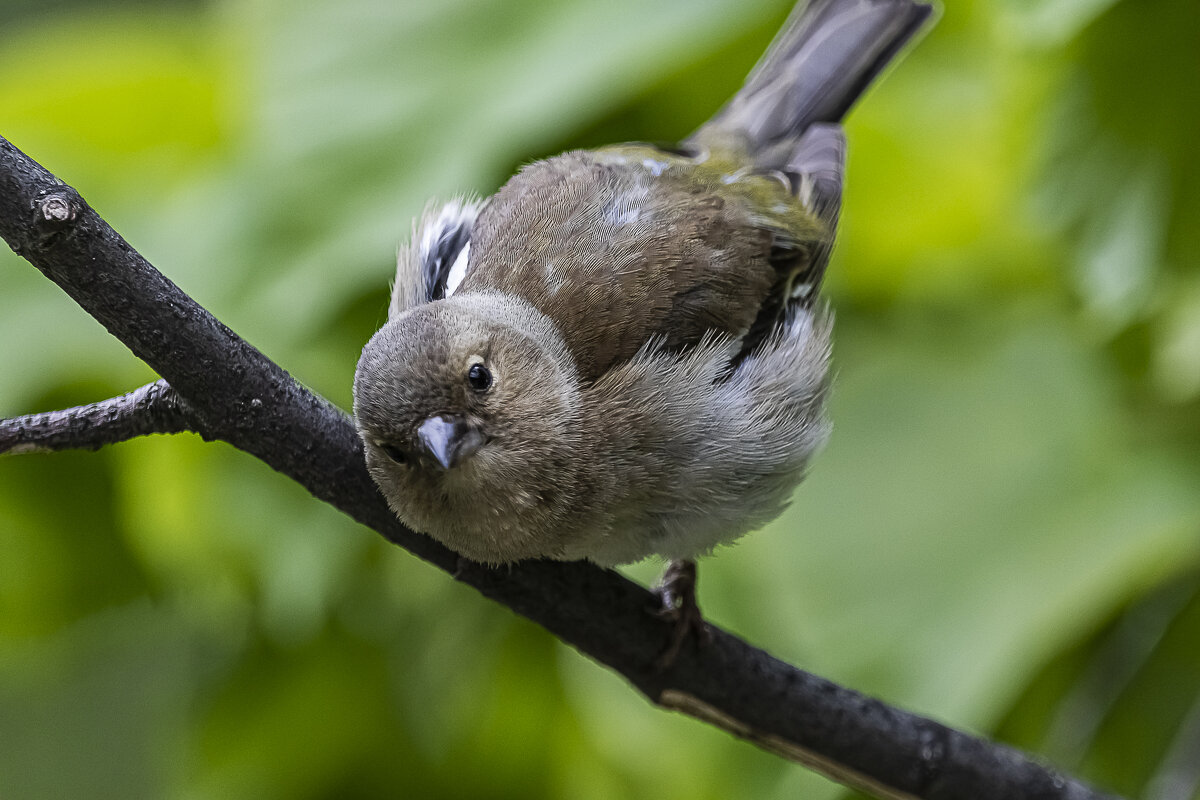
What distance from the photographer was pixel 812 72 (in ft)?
9.25

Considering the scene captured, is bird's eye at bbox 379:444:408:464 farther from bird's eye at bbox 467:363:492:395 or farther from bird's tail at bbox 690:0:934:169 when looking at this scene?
bird's tail at bbox 690:0:934:169

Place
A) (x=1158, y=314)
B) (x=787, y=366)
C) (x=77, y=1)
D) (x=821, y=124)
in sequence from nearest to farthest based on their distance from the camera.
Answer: (x=787, y=366) → (x=1158, y=314) → (x=821, y=124) → (x=77, y=1)

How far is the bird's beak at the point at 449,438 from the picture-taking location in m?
1.67

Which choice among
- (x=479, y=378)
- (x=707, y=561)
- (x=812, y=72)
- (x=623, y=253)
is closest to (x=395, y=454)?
(x=479, y=378)

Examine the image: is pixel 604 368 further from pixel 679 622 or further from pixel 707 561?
pixel 707 561

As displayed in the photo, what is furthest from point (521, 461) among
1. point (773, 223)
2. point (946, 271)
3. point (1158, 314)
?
point (946, 271)

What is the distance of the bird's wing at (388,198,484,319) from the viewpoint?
2.17 meters

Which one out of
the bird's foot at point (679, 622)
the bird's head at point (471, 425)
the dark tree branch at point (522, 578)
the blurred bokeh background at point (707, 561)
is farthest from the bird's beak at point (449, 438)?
the blurred bokeh background at point (707, 561)

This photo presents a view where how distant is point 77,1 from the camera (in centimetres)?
518

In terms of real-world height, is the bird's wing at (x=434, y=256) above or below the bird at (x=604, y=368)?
above

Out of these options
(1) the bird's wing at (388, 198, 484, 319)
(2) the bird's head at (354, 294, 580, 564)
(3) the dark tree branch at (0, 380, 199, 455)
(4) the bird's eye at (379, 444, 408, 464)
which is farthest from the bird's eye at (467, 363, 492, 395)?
(3) the dark tree branch at (0, 380, 199, 455)

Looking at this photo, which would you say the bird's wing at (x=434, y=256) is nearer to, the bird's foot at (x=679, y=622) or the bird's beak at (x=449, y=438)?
the bird's beak at (x=449, y=438)

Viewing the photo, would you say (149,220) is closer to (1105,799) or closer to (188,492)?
(188,492)

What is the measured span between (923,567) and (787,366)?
0.99 metres
